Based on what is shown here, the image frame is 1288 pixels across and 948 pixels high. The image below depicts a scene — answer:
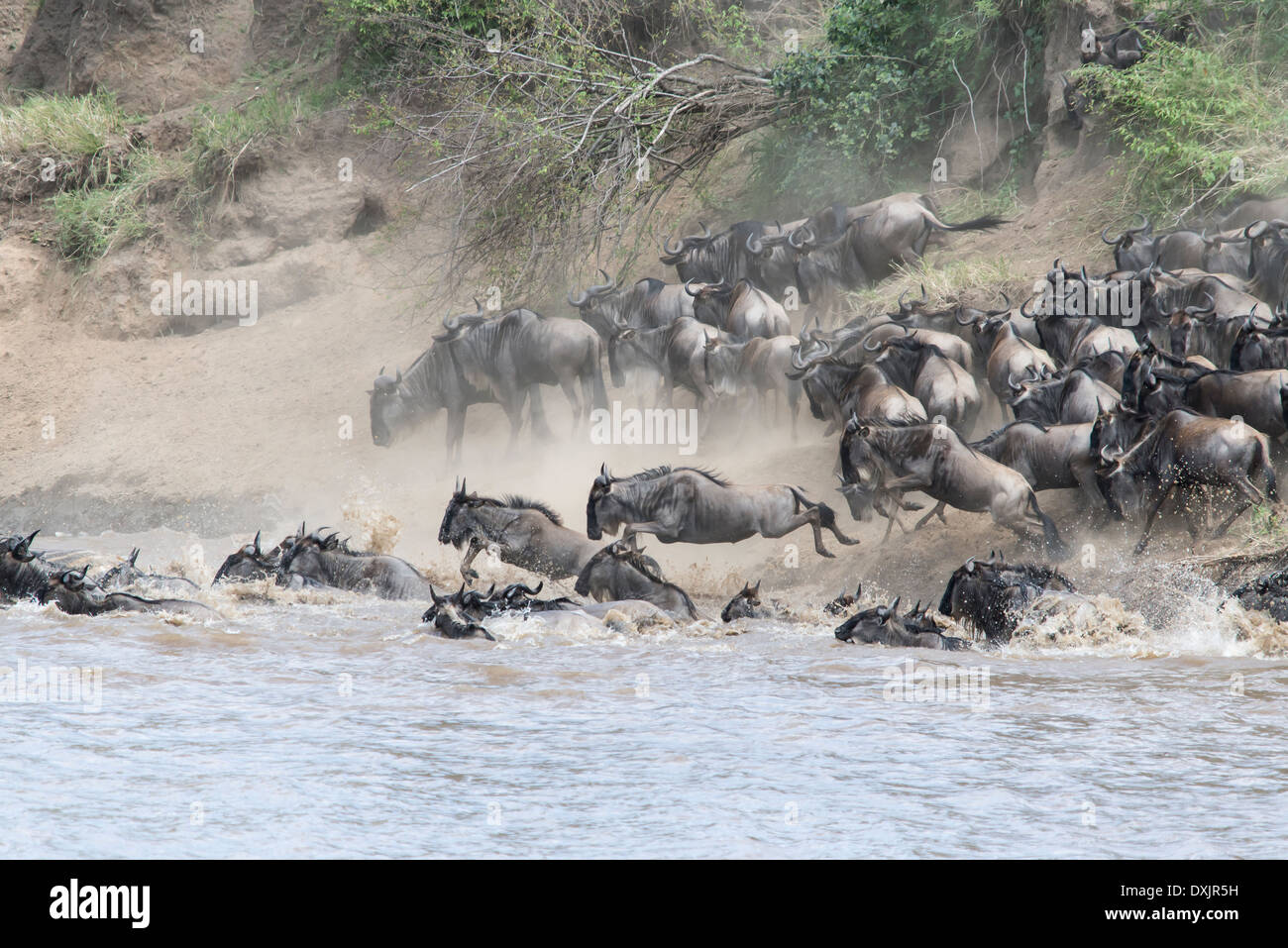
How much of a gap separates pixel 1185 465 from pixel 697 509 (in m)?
3.46

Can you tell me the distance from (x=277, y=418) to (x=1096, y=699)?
38.4 feet

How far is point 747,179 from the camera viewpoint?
59.0ft

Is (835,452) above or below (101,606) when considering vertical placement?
above

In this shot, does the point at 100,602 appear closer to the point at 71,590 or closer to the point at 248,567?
the point at 71,590

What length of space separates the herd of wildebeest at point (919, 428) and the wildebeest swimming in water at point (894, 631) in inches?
0.5

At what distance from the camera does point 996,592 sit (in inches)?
318

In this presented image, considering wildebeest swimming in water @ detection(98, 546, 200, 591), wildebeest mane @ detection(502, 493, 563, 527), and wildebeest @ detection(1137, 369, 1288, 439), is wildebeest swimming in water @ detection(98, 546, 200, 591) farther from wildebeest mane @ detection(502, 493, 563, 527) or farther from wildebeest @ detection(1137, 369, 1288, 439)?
wildebeest @ detection(1137, 369, 1288, 439)

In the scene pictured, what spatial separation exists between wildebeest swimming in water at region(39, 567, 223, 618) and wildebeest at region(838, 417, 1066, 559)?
15.5 ft

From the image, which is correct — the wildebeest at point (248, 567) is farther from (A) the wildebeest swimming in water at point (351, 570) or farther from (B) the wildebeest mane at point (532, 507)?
(B) the wildebeest mane at point (532, 507)

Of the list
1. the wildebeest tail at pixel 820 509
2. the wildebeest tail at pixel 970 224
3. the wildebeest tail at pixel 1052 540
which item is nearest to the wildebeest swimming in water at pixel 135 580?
the wildebeest tail at pixel 820 509

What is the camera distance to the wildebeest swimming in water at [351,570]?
394 inches

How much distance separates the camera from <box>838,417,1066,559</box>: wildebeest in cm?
956
